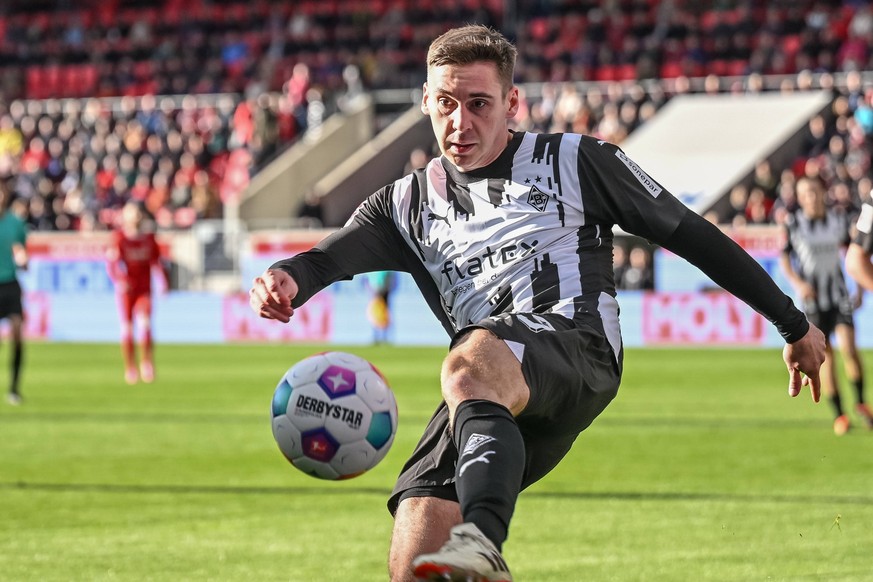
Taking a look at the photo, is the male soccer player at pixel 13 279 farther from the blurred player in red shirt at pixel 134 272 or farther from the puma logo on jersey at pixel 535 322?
the puma logo on jersey at pixel 535 322

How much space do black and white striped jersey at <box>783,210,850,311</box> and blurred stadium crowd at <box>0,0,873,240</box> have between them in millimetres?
11287

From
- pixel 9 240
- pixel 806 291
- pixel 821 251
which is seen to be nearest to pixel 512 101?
pixel 806 291

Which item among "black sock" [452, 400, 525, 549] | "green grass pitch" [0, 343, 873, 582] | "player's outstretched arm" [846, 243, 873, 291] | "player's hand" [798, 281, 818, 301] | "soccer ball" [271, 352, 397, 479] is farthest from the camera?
"player's hand" [798, 281, 818, 301]

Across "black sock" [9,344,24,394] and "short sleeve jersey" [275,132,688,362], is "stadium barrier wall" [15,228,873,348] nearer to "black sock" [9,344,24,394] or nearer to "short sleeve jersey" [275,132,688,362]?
"black sock" [9,344,24,394]

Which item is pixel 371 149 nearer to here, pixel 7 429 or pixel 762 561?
pixel 7 429

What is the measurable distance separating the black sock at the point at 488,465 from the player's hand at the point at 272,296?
805 mm

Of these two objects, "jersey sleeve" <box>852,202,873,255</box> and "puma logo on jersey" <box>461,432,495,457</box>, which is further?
"jersey sleeve" <box>852,202,873,255</box>

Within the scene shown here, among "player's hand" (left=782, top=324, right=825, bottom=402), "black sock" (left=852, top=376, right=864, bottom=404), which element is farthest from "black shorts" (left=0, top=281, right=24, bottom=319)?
"player's hand" (left=782, top=324, right=825, bottom=402)

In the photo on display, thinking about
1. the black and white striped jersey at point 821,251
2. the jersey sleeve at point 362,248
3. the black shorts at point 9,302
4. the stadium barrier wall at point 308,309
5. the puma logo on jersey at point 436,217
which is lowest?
the stadium barrier wall at point 308,309

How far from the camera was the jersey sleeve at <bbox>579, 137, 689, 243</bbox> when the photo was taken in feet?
15.8

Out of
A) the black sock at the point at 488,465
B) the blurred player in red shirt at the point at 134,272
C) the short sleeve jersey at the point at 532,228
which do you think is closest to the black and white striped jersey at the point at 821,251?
the blurred player in red shirt at the point at 134,272

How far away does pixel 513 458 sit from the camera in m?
4.09

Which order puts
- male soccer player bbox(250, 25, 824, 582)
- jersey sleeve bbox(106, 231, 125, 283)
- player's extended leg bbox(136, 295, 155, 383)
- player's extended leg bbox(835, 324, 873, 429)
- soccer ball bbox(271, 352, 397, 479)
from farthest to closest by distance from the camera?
jersey sleeve bbox(106, 231, 125, 283), player's extended leg bbox(136, 295, 155, 383), player's extended leg bbox(835, 324, 873, 429), soccer ball bbox(271, 352, 397, 479), male soccer player bbox(250, 25, 824, 582)

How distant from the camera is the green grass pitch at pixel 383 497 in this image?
6832 millimetres
